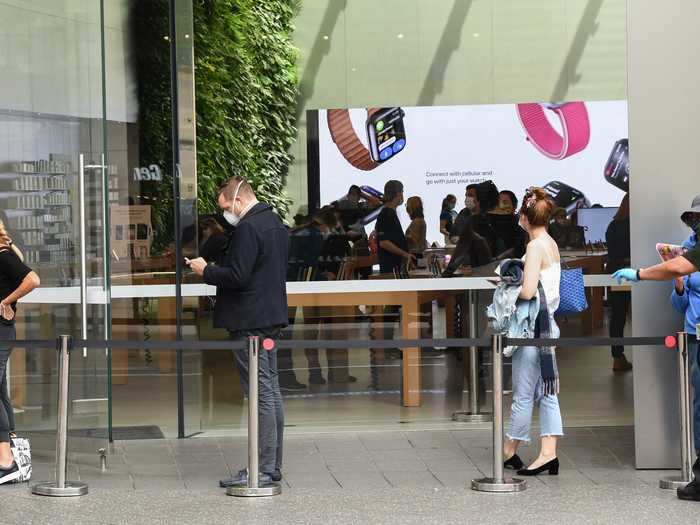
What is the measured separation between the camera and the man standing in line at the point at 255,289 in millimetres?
8086

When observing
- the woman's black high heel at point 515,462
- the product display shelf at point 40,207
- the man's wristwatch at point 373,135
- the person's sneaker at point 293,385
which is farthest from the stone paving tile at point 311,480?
the man's wristwatch at point 373,135

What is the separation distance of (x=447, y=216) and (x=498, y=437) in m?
3.46

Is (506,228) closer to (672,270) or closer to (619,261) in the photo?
(619,261)

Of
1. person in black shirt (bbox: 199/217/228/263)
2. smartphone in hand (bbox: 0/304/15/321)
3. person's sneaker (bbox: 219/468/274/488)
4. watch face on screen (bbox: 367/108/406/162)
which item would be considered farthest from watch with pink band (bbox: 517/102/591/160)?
smartphone in hand (bbox: 0/304/15/321)

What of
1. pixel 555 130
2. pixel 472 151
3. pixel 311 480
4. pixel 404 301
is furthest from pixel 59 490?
pixel 555 130

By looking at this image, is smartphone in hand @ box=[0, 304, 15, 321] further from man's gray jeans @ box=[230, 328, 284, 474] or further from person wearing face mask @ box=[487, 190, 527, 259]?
person wearing face mask @ box=[487, 190, 527, 259]

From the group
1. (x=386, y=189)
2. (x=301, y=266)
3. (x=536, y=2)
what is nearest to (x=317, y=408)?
(x=301, y=266)

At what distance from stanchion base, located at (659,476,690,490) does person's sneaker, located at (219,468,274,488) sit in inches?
87.4

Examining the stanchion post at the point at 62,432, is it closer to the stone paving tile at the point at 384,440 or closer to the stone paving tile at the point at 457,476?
the stone paving tile at the point at 457,476

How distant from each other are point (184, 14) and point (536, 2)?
2.83m

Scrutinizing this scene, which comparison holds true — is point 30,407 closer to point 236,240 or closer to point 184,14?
point 236,240

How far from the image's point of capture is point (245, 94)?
1167 centimetres

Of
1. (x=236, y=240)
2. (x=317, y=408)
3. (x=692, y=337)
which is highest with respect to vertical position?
(x=236, y=240)

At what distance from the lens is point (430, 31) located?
11.3 m
